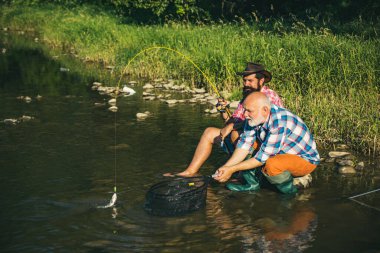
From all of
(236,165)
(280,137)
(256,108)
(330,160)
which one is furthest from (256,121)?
(330,160)

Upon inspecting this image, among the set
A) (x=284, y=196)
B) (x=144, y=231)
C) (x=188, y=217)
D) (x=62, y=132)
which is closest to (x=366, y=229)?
(x=284, y=196)

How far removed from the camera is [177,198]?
5777 millimetres

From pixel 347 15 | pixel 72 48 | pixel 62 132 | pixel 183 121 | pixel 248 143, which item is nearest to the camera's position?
pixel 248 143

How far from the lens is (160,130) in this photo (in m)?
9.77

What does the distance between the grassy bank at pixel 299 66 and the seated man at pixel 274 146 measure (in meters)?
1.96

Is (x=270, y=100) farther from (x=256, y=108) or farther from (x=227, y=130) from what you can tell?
(x=256, y=108)

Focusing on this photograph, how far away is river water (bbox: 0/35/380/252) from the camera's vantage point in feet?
17.3

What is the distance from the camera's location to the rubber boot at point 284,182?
20.6ft

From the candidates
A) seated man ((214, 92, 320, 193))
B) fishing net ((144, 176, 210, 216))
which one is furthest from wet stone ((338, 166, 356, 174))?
fishing net ((144, 176, 210, 216))

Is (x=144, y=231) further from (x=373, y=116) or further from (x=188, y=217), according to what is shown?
(x=373, y=116)

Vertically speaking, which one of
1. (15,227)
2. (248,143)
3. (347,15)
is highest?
(347,15)

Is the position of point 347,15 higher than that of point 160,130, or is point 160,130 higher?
point 347,15

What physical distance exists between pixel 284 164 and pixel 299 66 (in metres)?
4.90

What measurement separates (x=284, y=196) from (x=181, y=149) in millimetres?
2394
